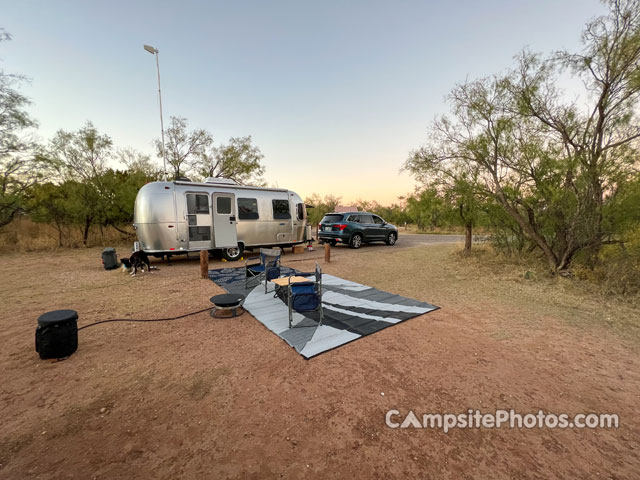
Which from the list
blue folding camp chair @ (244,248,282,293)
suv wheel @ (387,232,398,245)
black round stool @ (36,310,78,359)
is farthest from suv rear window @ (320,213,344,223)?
black round stool @ (36,310,78,359)

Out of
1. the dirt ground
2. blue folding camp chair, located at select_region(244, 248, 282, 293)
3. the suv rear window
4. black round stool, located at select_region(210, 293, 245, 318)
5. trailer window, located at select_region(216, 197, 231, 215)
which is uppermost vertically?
trailer window, located at select_region(216, 197, 231, 215)

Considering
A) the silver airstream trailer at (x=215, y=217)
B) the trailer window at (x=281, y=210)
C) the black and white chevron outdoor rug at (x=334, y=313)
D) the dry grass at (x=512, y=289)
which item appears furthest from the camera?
the trailer window at (x=281, y=210)

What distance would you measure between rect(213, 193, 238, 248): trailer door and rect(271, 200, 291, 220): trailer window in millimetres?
1606

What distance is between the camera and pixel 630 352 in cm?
332

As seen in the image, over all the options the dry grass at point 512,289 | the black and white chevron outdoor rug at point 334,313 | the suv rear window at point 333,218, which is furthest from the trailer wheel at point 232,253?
the suv rear window at point 333,218

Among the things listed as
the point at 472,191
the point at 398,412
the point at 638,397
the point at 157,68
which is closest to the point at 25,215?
the point at 157,68

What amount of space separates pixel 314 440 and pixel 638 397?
3190 mm

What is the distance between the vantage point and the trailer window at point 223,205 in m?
8.84

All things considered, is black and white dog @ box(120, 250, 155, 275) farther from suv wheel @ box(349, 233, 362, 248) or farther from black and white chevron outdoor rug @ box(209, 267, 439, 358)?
suv wheel @ box(349, 233, 362, 248)

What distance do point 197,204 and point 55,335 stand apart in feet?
19.6

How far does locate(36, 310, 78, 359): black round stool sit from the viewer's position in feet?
9.70

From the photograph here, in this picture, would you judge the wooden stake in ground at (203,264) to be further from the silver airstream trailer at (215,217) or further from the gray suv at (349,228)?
the gray suv at (349,228)

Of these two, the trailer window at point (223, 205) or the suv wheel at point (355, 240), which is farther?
the suv wheel at point (355, 240)

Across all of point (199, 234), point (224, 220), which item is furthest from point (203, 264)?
point (224, 220)
